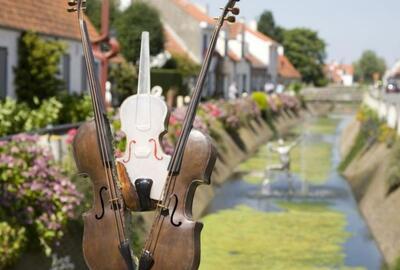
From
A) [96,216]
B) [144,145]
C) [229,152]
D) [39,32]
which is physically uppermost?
[39,32]

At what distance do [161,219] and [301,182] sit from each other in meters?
22.9

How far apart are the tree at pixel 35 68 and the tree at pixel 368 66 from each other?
170931mm

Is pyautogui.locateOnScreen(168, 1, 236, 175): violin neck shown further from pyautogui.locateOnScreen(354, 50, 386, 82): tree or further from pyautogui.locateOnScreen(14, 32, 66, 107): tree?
pyautogui.locateOnScreen(354, 50, 386, 82): tree

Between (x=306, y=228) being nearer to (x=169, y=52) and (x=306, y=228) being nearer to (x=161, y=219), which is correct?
(x=161, y=219)

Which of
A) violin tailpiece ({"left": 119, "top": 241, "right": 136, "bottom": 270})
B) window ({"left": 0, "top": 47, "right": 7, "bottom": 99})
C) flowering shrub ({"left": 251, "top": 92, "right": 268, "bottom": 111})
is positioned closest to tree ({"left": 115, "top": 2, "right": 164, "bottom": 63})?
flowering shrub ({"left": 251, "top": 92, "right": 268, "bottom": 111})

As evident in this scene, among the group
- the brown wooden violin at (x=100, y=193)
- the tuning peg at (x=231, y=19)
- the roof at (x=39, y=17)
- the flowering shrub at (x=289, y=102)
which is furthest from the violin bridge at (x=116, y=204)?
the flowering shrub at (x=289, y=102)

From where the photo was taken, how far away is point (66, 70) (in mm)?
27688

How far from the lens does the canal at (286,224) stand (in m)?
16.3

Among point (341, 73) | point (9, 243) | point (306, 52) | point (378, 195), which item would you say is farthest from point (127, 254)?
point (341, 73)

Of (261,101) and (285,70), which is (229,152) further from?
(285,70)

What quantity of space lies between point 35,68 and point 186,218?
18.2m

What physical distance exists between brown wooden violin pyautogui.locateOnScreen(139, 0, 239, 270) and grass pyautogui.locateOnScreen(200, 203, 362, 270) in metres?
8.23

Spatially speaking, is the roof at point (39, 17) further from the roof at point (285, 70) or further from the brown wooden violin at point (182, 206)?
the roof at point (285, 70)

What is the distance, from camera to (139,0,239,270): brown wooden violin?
6.46 m
